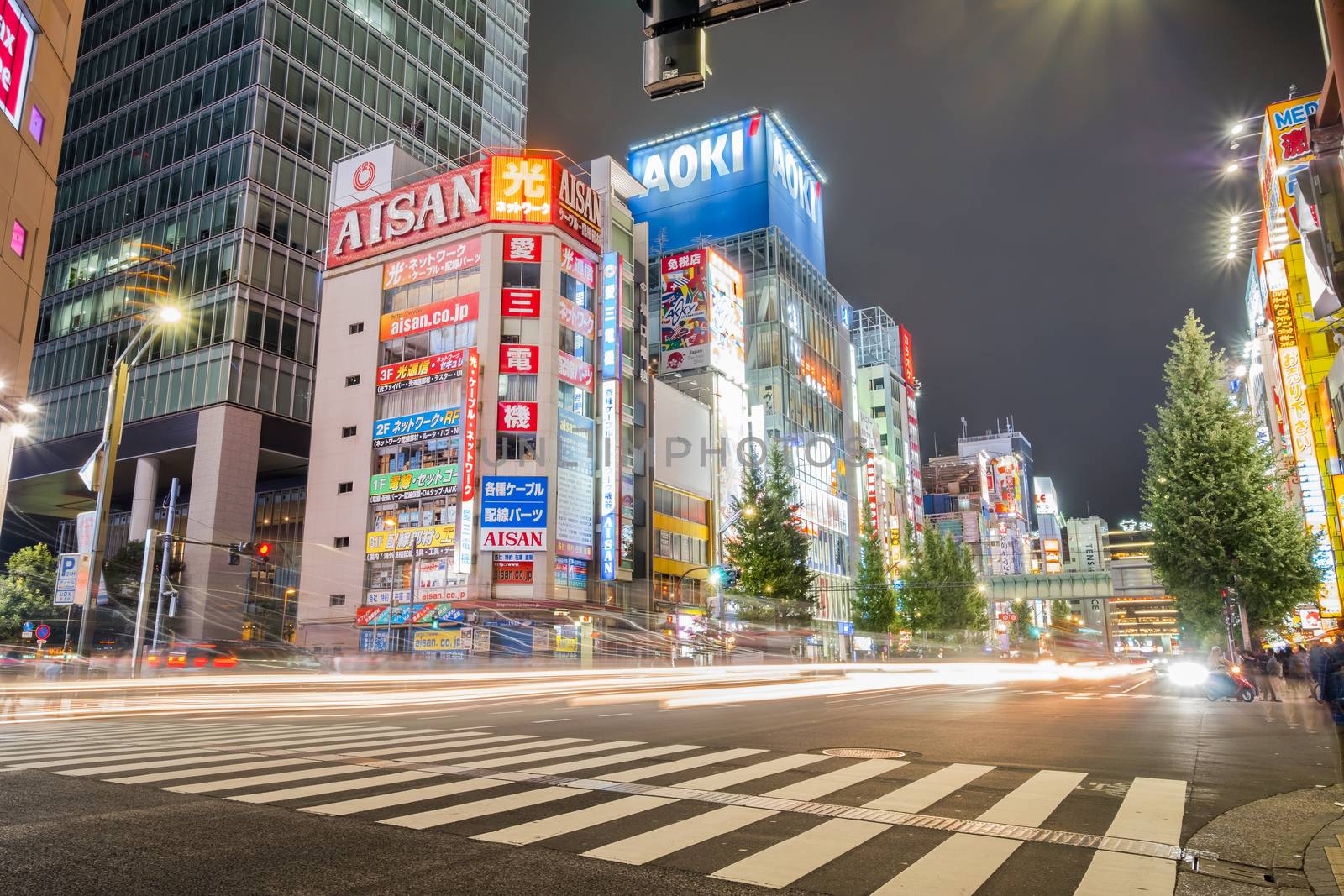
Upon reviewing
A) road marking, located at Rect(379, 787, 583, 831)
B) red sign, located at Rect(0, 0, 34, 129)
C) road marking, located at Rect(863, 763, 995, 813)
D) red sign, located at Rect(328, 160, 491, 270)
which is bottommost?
road marking, located at Rect(863, 763, 995, 813)

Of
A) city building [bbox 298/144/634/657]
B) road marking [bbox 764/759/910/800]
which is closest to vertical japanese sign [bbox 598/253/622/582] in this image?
city building [bbox 298/144/634/657]

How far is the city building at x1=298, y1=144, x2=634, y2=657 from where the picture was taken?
4953 centimetres

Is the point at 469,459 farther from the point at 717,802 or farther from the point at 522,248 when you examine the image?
the point at 717,802

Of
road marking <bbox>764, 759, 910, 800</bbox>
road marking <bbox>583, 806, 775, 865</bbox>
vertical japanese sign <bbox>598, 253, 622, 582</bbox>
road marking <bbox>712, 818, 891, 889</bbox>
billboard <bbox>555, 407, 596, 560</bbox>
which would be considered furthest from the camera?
vertical japanese sign <bbox>598, 253, 622, 582</bbox>

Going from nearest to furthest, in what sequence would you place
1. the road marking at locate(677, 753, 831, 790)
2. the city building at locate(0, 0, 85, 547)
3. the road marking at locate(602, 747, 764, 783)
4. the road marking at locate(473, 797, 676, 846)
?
the road marking at locate(473, 797, 676, 846) → the road marking at locate(677, 753, 831, 790) → the road marking at locate(602, 747, 764, 783) → the city building at locate(0, 0, 85, 547)

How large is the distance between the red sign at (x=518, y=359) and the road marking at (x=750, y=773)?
42934mm

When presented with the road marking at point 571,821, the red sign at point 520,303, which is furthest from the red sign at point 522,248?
the road marking at point 571,821

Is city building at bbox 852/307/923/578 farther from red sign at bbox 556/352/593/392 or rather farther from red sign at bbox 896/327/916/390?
red sign at bbox 556/352/593/392

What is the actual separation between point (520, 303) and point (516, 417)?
7200mm

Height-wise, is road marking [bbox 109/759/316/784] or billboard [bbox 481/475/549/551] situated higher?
billboard [bbox 481/475/549/551]

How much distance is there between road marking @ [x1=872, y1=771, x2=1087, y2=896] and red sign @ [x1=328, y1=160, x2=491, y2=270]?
2027 inches

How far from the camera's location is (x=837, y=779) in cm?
930

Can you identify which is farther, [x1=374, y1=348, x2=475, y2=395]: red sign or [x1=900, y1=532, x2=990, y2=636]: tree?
[x1=900, y1=532, x2=990, y2=636]: tree

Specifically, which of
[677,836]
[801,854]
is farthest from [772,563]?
[801,854]
